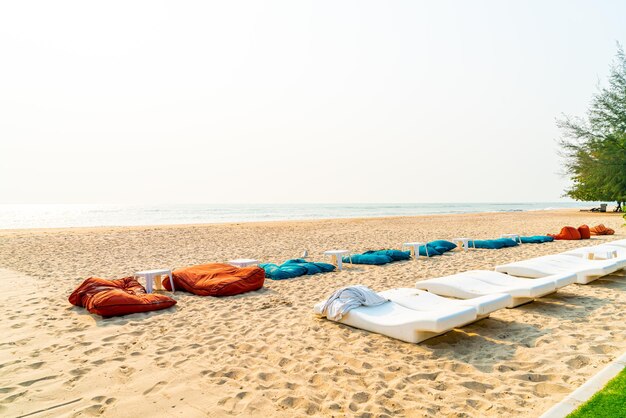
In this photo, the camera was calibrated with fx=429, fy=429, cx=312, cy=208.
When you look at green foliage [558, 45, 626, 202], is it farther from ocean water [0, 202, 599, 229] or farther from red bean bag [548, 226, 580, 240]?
ocean water [0, 202, 599, 229]

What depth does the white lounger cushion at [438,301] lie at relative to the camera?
15.2ft

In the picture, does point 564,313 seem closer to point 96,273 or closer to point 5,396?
point 5,396

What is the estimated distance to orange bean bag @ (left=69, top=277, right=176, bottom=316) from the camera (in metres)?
5.77

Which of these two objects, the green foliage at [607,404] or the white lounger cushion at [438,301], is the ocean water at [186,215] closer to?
the white lounger cushion at [438,301]

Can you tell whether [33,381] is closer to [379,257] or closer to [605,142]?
[379,257]

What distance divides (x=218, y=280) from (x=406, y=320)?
12.3 feet

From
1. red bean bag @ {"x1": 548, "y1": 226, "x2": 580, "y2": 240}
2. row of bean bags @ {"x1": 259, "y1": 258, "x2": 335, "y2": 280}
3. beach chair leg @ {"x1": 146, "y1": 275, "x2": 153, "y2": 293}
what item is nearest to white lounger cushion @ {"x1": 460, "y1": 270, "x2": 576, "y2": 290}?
row of bean bags @ {"x1": 259, "y1": 258, "x2": 335, "y2": 280}

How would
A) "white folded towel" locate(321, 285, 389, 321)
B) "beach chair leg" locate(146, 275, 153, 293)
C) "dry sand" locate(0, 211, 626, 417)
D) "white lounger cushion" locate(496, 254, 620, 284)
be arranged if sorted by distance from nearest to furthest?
"dry sand" locate(0, 211, 626, 417), "white folded towel" locate(321, 285, 389, 321), "white lounger cushion" locate(496, 254, 620, 284), "beach chair leg" locate(146, 275, 153, 293)

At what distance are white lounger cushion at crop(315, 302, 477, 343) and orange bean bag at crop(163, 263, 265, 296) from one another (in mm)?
2142

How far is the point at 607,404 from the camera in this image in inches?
113

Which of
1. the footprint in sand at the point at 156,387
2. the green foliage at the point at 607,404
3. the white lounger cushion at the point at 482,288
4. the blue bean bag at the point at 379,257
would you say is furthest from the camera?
the blue bean bag at the point at 379,257

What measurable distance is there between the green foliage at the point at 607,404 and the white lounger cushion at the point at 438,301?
4.88 ft

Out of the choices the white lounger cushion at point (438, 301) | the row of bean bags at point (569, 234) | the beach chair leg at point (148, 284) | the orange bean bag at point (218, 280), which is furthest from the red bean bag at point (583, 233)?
the beach chair leg at point (148, 284)

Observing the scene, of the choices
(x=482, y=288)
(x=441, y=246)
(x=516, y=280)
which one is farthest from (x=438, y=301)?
(x=441, y=246)
